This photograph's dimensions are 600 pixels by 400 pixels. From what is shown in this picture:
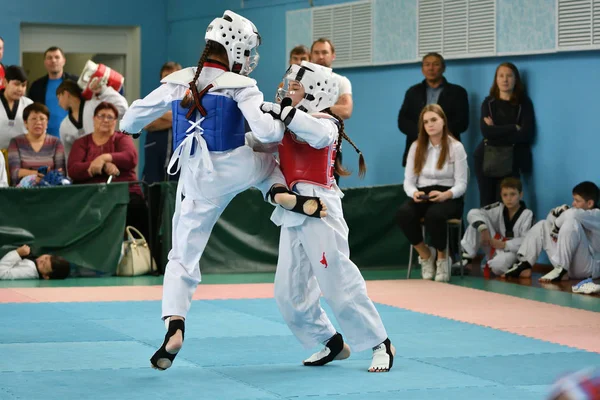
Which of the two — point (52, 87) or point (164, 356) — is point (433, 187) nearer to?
point (52, 87)

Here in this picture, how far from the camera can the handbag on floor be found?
9.32 meters

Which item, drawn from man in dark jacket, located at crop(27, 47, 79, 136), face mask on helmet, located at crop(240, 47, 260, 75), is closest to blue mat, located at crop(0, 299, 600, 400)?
face mask on helmet, located at crop(240, 47, 260, 75)

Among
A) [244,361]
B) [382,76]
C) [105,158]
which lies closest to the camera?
[244,361]

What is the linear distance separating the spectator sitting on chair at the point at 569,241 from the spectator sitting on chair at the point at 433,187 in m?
0.72

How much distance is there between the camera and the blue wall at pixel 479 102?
9609mm

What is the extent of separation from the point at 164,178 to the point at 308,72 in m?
6.34

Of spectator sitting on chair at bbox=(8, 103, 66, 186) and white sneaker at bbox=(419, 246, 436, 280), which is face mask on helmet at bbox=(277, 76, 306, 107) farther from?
spectator sitting on chair at bbox=(8, 103, 66, 186)

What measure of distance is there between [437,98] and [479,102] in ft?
2.03

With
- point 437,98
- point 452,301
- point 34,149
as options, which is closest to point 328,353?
point 452,301

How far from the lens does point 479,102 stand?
10.7 m

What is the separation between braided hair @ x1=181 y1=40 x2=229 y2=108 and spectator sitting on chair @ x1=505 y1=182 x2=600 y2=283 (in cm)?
493

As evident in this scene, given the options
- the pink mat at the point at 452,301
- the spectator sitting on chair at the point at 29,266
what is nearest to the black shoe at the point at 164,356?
the pink mat at the point at 452,301

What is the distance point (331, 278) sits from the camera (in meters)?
4.90

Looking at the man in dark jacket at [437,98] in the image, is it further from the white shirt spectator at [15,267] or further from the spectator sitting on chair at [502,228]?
the white shirt spectator at [15,267]
